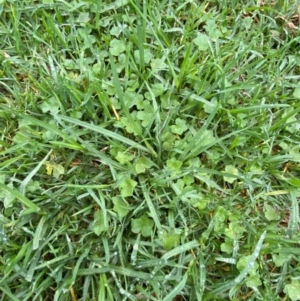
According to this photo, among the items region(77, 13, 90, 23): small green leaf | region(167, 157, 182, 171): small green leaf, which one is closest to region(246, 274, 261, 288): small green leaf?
region(167, 157, 182, 171): small green leaf

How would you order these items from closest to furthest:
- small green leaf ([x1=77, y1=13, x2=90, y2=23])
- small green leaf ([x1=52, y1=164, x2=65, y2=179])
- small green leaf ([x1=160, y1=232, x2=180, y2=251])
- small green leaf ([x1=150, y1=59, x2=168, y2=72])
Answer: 1. small green leaf ([x1=160, y1=232, x2=180, y2=251])
2. small green leaf ([x1=52, y1=164, x2=65, y2=179])
3. small green leaf ([x1=150, y1=59, x2=168, y2=72])
4. small green leaf ([x1=77, y1=13, x2=90, y2=23])

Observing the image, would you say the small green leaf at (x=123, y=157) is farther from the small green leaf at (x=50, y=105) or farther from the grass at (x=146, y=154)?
the small green leaf at (x=50, y=105)

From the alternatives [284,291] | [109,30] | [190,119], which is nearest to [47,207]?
[190,119]

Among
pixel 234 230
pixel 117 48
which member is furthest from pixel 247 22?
pixel 234 230

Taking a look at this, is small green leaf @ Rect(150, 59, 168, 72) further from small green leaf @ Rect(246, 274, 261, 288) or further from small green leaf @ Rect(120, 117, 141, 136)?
small green leaf @ Rect(246, 274, 261, 288)

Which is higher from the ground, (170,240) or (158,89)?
(158,89)

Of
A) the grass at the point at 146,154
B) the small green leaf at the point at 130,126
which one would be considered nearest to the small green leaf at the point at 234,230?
the grass at the point at 146,154

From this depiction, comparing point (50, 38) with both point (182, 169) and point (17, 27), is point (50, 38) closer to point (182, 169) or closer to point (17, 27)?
point (17, 27)

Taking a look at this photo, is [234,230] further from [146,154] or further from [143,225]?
[146,154]
